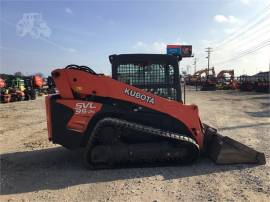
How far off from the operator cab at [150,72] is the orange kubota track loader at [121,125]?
0.75 metres

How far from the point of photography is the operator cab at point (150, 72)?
7.70 m

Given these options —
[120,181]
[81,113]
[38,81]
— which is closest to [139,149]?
[120,181]

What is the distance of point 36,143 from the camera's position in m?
9.58

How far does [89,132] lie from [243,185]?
274cm

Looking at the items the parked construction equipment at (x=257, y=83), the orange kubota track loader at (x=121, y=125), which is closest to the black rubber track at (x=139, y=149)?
the orange kubota track loader at (x=121, y=125)

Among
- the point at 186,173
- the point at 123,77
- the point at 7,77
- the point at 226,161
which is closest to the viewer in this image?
the point at 186,173

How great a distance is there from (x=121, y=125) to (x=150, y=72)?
1562mm

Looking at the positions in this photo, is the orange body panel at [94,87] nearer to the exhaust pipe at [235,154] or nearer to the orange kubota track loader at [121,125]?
the orange kubota track loader at [121,125]

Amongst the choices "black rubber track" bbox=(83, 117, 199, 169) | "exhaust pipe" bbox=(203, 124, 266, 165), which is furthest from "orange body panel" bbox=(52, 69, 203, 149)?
"exhaust pipe" bbox=(203, 124, 266, 165)

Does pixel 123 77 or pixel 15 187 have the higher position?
pixel 123 77

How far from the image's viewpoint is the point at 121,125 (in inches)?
265

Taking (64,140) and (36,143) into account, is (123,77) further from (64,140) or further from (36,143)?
(36,143)

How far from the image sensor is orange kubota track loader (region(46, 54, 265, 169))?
6.74 metres

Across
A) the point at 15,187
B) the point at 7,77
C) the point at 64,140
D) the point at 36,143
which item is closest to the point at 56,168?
the point at 64,140
